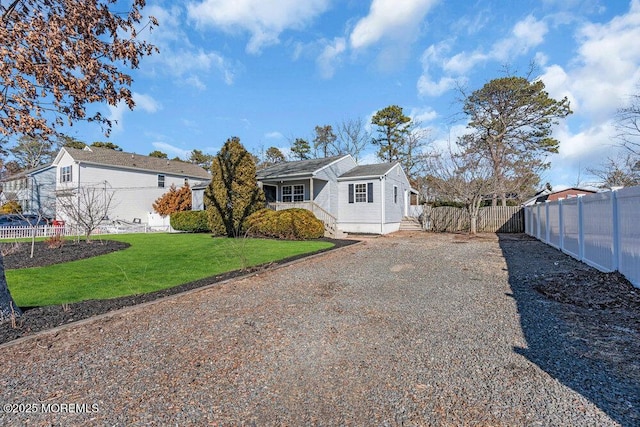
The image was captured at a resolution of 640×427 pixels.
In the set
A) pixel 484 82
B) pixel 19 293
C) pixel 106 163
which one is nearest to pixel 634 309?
pixel 19 293

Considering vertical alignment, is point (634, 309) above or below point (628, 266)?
below

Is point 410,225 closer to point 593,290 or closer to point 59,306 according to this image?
point 593,290

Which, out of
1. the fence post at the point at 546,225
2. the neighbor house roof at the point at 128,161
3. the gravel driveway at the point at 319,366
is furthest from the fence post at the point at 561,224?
the neighbor house roof at the point at 128,161

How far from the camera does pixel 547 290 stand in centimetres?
554

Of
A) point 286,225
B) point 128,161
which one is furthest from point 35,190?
point 286,225

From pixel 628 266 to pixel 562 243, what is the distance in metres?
5.03

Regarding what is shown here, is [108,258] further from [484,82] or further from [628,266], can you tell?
[484,82]

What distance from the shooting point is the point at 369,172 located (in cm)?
1872

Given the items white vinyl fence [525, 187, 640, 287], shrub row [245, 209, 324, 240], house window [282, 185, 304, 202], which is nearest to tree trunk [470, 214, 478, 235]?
white vinyl fence [525, 187, 640, 287]

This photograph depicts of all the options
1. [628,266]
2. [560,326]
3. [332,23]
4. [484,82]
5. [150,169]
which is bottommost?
[560,326]

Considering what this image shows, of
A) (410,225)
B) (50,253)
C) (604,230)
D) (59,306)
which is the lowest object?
(59,306)

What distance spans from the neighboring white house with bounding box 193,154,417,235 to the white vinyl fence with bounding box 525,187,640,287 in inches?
339

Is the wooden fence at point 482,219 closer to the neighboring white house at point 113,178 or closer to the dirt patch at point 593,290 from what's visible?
the dirt patch at point 593,290

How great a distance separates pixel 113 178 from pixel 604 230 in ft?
94.8
